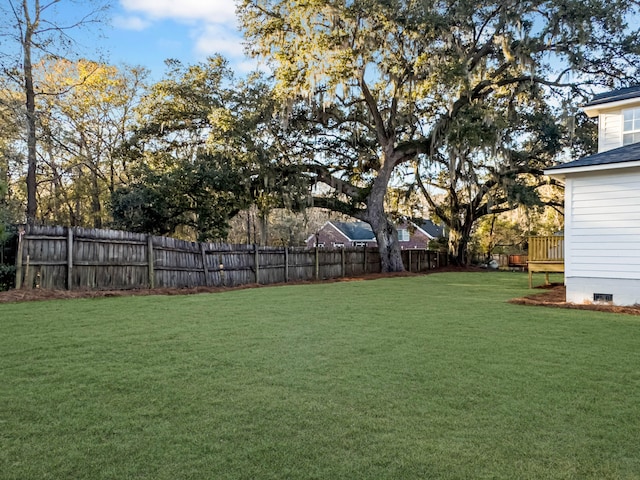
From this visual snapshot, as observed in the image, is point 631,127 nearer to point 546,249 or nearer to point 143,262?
point 546,249

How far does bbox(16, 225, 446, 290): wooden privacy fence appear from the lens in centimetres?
928

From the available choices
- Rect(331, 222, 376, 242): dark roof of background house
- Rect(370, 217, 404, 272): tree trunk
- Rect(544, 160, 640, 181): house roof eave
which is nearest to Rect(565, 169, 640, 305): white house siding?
Rect(544, 160, 640, 181): house roof eave

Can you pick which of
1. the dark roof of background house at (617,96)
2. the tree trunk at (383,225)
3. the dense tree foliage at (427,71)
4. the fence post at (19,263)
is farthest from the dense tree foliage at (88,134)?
the dark roof of background house at (617,96)

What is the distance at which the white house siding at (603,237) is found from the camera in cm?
891

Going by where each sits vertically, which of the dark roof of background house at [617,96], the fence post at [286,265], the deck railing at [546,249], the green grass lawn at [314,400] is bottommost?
the green grass lawn at [314,400]

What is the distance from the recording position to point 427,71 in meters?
16.2

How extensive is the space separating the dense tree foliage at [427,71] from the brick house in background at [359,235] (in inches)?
825

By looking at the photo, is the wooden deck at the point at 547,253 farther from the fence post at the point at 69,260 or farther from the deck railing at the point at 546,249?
the fence post at the point at 69,260

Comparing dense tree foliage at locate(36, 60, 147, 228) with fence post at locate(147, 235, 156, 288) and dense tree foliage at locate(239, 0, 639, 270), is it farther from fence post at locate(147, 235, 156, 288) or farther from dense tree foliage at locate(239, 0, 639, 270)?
fence post at locate(147, 235, 156, 288)

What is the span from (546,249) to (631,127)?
3.38 m

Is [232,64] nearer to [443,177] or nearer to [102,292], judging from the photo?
[102,292]

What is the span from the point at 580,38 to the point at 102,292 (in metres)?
16.1

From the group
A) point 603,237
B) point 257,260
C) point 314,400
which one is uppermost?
point 603,237

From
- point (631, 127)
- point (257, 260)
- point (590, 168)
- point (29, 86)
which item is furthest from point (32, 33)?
point (631, 127)
